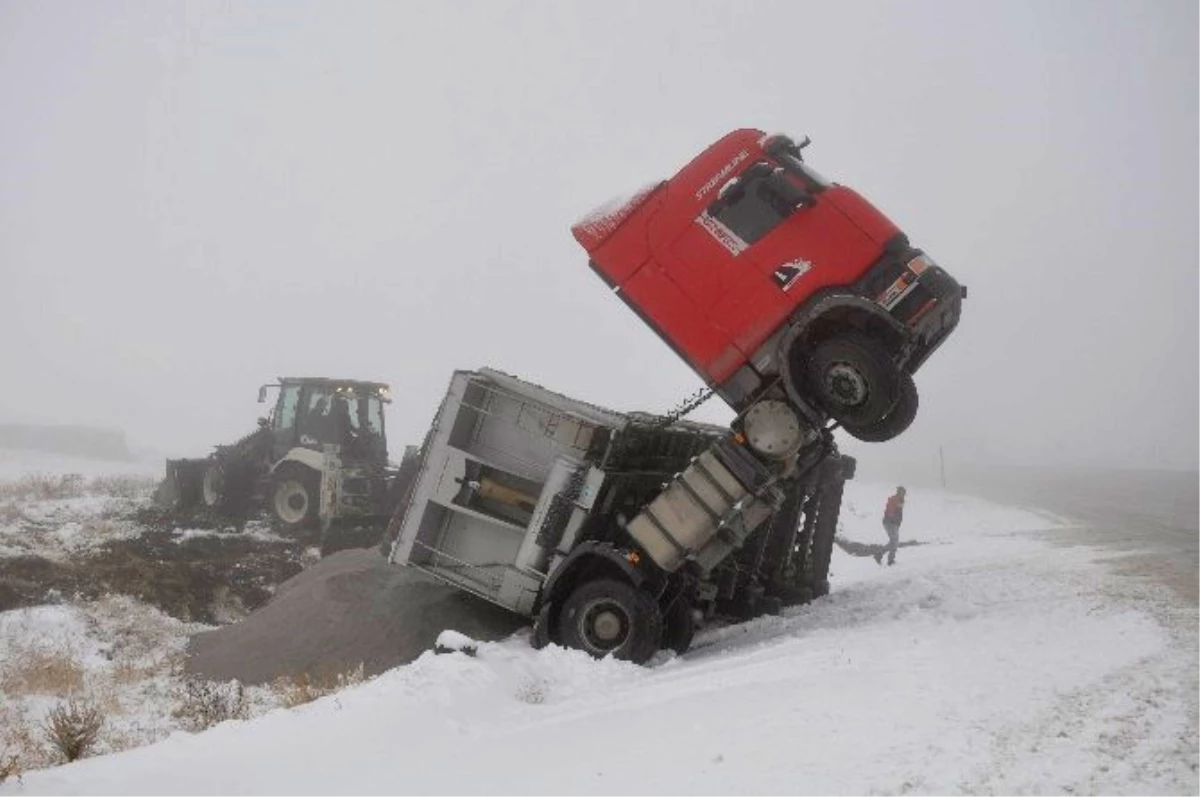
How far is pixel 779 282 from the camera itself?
669cm

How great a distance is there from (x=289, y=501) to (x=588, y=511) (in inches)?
409

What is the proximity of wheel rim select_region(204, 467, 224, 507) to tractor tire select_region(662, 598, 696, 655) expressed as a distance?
12996mm

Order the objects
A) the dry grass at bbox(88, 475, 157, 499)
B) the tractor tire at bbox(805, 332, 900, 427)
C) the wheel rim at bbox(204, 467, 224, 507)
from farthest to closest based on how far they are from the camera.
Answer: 1. the dry grass at bbox(88, 475, 157, 499)
2. the wheel rim at bbox(204, 467, 224, 507)
3. the tractor tire at bbox(805, 332, 900, 427)

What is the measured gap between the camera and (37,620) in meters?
8.15

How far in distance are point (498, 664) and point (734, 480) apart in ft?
8.11

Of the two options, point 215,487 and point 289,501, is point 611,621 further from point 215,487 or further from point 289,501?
point 215,487

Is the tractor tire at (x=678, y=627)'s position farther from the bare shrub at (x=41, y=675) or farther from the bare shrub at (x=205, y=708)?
the bare shrub at (x=41, y=675)

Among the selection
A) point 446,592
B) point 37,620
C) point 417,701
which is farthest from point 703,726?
point 37,620

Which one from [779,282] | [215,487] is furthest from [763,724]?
[215,487]

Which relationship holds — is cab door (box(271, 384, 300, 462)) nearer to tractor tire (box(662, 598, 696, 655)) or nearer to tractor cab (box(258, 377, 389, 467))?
tractor cab (box(258, 377, 389, 467))

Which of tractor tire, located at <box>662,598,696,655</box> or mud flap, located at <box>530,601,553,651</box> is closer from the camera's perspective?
mud flap, located at <box>530,601,553,651</box>

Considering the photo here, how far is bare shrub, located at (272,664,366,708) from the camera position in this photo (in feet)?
18.4

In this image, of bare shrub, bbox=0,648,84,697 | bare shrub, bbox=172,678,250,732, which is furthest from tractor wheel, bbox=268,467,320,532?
bare shrub, bbox=172,678,250,732

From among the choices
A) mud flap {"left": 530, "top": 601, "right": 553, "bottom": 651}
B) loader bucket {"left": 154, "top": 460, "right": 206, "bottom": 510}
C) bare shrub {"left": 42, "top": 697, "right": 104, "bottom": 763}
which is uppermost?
mud flap {"left": 530, "top": 601, "right": 553, "bottom": 651}
